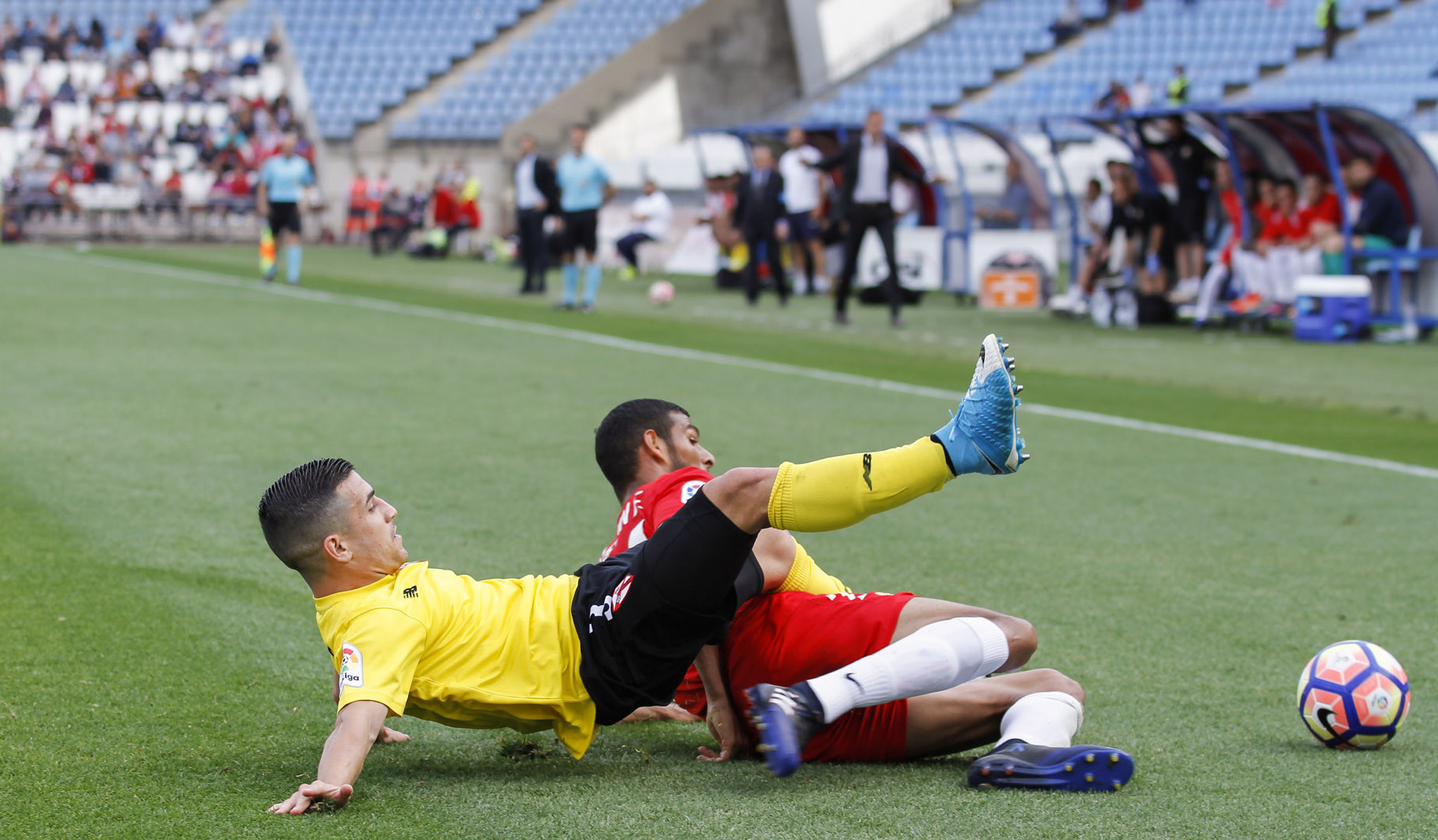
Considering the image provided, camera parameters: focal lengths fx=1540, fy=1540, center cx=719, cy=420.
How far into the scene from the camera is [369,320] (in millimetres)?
15398

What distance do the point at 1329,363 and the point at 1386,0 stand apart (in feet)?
68.6

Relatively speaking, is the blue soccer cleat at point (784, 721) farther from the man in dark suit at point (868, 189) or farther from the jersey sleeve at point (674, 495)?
the man in dark suit at point (868, 189)

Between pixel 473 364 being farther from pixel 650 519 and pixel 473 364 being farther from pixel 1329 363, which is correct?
pixel 650 519

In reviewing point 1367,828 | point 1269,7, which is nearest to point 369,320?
point 1367,828

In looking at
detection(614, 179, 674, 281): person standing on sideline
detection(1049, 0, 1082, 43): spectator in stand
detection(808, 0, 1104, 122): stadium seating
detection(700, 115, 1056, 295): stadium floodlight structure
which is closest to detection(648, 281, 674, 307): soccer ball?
detection(700, 115, 1056, 295): stadium floodlight structure

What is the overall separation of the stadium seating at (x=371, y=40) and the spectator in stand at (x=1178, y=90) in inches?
717

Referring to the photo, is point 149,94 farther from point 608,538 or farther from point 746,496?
point 746,496

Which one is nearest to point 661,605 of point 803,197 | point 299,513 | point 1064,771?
point 299,513

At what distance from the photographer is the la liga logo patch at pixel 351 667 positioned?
3.32 metres

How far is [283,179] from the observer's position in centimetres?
2025

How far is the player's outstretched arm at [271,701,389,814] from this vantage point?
3148 mm

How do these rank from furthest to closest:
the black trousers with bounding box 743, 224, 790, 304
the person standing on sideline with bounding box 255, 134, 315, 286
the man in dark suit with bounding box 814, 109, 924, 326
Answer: the person standing on sideline with bounding box 255, 134, 315, 286 → the black trousers with bounding box 743, 224, 790, 304 → the man in dark suit with bounding box 814, 109, 924, 326

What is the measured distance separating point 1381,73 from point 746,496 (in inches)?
1124

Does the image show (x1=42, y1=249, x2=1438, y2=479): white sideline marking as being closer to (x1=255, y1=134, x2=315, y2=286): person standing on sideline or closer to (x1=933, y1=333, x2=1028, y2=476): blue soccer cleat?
(x1=255, y1=134, x2=315, y2=286): person standing on sideline
